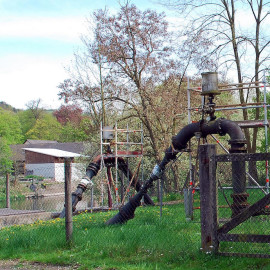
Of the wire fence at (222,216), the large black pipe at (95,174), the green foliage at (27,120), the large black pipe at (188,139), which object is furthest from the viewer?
the green foliage at (27,120)

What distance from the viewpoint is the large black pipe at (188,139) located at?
35.0 ft

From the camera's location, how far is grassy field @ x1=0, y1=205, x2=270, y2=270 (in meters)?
6.16

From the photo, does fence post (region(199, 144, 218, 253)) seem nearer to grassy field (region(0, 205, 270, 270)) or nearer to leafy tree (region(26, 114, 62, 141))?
grassy field (region(0, 205, 270, 270))

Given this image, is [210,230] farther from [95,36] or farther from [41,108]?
[41,108]

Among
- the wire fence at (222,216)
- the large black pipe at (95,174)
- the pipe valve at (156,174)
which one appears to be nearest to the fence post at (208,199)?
the wire fence at (222,216)

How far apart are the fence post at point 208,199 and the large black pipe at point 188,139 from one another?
14.1 ft

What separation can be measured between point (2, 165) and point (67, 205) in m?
39.6

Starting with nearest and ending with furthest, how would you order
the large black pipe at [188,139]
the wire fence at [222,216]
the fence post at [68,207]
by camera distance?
the wire fence at [222,216] < the fence post at [68,207] < the large black pipe at [188,139]

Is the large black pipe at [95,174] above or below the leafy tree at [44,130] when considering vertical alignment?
below

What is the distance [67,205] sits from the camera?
25.3ft

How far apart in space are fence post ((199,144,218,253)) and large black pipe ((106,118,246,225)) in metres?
4.29

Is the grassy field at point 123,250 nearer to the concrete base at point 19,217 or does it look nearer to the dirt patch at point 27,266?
the dirt patch at point 27,266

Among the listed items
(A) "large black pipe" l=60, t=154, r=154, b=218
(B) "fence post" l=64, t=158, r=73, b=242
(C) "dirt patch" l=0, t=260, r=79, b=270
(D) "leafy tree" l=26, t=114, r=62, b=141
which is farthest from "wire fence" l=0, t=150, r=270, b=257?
(D) "leafy tree" l=26, t=114, r=62, b=141

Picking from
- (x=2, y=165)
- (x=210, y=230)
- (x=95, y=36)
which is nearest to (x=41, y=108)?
(x=2, y=165)
